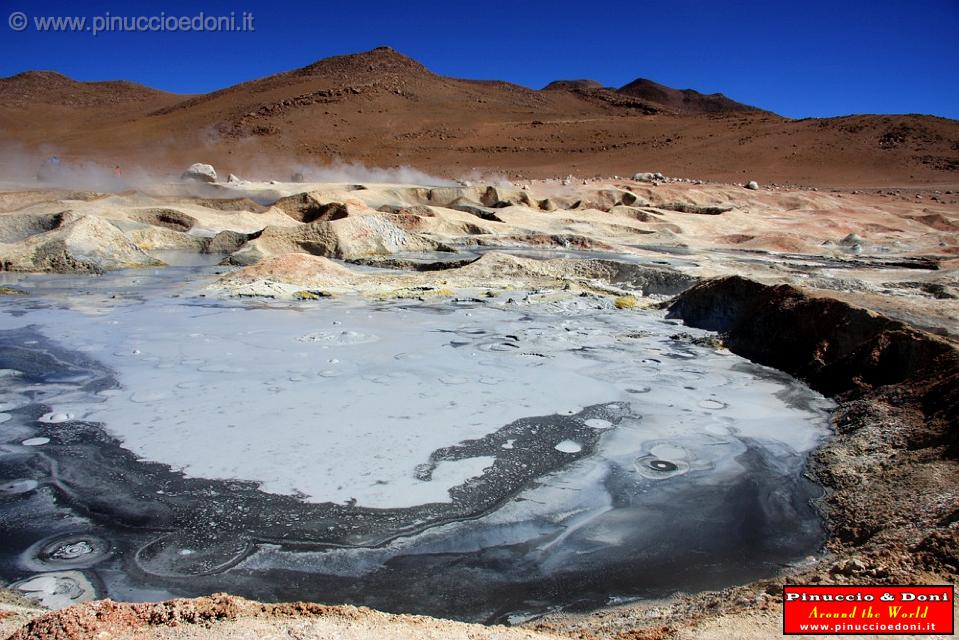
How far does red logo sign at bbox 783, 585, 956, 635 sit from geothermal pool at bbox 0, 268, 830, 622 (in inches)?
17.9

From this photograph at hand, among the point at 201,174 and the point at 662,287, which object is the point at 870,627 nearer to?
the point at 662,287

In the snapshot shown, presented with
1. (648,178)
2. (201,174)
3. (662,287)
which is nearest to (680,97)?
(648,178)

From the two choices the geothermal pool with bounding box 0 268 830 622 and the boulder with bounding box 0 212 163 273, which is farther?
the boulder with bounding box 0 212 163 273

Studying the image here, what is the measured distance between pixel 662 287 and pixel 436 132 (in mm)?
43820

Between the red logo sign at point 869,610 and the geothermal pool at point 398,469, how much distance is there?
45cm

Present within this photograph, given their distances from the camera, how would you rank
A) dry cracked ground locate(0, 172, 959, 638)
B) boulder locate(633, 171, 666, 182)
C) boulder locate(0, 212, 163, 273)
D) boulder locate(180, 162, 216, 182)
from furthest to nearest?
1. boulder locate(633, 171, 666, 182)
2. boulder locate(180, 162, 216, 182)
3. boulder locate(0, 212, 163, 273)
4. dry cracked ground locate(0, 172, 959, 638)

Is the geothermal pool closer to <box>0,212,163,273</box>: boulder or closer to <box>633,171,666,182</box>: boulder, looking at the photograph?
<box>0,212,163,273</box>: boulder

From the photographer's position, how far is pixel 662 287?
7820 millimetres

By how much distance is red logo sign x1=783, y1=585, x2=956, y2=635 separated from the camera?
1564 mm

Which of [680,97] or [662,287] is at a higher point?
[680,97]

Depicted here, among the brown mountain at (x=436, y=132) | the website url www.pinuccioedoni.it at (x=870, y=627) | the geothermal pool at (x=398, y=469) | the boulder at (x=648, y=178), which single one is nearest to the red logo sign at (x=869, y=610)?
the website url www.pinuccioedoni.it at (x=870, y=627)

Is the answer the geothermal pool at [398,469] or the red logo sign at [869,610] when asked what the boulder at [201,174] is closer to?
the geothermal pool at [398,469]

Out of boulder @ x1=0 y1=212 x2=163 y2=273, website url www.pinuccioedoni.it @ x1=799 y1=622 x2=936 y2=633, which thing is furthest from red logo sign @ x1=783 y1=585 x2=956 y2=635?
boulder @ x1=0 y1=212 x2=163 y2=273

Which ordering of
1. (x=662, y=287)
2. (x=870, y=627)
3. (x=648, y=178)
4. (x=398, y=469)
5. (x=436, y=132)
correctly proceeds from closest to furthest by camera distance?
(x=870, y=627) < (x=398, y=469) < (x=662, y=287) < (x=648, y=178) < (x=436, y=132)
